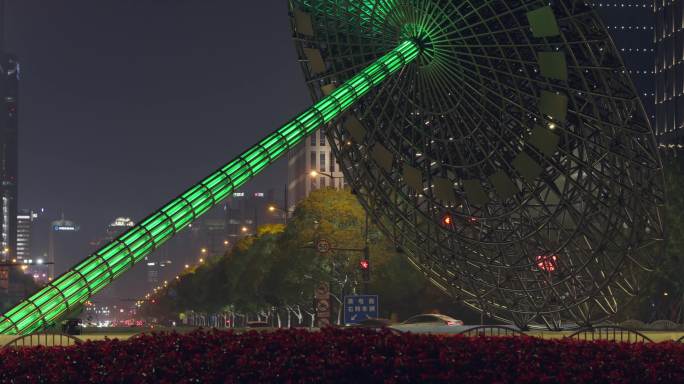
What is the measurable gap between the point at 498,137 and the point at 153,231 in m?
17.1

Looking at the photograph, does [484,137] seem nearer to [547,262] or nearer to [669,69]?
[547,262]

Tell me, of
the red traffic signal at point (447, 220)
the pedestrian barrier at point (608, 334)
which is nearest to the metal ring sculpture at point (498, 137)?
the red traffic signal at point (447, 220)

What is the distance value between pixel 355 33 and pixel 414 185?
7107 mm

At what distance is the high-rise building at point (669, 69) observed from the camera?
153750 millimetres

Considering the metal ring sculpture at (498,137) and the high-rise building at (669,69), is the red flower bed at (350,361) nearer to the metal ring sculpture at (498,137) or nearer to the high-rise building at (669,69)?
the metal ring sculpture at (498,137)

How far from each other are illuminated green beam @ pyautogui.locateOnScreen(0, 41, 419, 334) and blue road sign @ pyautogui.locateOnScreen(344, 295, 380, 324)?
30983mm

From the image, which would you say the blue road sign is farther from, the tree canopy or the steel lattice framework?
the tree canopy

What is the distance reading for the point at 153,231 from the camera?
31.7 metres

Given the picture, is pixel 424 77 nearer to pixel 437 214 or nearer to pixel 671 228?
pixel 437 214

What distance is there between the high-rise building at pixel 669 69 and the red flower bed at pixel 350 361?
135 meters

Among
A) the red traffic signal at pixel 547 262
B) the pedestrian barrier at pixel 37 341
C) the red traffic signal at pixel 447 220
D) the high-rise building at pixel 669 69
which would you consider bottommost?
the pedestrian barrier at pixel 37 341

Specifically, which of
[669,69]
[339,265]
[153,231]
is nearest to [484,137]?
[153,231]

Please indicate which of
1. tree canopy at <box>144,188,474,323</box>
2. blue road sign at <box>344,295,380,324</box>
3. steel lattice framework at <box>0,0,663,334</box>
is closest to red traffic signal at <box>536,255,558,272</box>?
steel lattice framework at <box>0,0,663,334</box>

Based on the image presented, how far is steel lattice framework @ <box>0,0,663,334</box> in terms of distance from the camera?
127 feet
